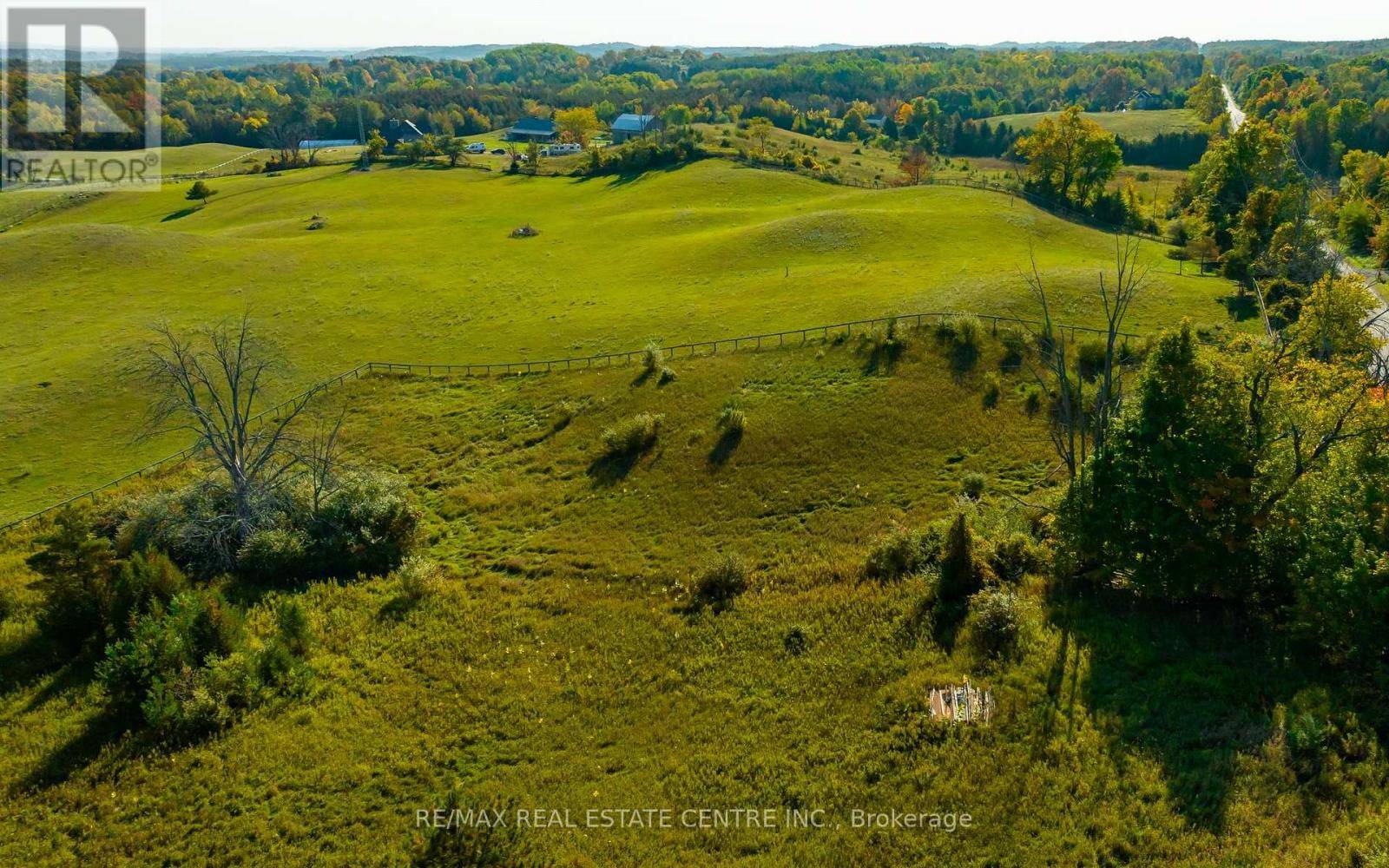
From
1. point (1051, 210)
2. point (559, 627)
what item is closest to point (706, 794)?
point (559, 627)

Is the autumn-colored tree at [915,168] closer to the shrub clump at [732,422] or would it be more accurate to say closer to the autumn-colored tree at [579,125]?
the autumn-colored tree at [579,125]

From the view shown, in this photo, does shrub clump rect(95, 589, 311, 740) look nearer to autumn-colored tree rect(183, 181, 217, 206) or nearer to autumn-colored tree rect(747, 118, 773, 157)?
autumn-colored tree rect(183, 181, 217, 206)

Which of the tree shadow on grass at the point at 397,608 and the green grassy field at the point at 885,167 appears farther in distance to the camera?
the green grassy field at the point at 885,167

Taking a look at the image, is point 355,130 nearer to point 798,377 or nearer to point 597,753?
point 798,377

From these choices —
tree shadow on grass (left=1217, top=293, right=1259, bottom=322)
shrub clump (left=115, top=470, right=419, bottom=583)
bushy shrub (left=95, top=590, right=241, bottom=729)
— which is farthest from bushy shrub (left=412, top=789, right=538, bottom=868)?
tree shadow on grass (left=1217, top=293, right=1259, bottom=322)

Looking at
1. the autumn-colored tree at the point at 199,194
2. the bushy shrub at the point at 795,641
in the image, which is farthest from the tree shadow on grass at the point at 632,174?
the bushy shrub at the point at 795,641

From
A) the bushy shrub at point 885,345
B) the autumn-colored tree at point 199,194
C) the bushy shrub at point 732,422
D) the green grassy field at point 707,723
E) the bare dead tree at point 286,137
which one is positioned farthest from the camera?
the bare dead tree at point 286,137
